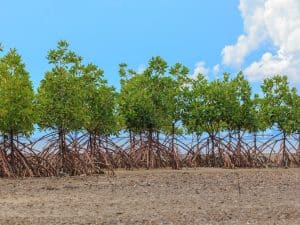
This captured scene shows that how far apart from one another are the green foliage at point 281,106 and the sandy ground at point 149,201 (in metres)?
11.1

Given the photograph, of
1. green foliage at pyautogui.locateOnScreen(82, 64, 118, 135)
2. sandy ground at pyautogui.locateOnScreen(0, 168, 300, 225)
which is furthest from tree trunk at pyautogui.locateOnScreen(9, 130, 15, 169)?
green foliage at pyautogui.locateOnScreen(82, 64, 118, 135)

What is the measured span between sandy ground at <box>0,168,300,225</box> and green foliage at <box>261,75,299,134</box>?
11104 mm

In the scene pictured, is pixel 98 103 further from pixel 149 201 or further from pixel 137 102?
pixel 149 201

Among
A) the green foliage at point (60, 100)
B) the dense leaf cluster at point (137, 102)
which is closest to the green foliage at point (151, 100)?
the dense leaf cluster at point (137, 102)

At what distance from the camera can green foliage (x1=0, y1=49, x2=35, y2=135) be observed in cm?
1991

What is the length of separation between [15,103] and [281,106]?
1386 cm

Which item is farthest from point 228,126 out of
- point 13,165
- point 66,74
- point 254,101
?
point 13,165

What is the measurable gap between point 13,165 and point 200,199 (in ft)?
28.1

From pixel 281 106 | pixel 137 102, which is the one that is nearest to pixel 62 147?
pixel 137 102

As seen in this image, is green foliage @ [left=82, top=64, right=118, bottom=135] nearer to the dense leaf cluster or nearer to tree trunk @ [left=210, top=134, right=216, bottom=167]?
the dense leaf cluster

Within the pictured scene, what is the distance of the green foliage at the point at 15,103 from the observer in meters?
19.9

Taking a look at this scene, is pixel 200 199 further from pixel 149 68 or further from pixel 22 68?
pixel 149 68

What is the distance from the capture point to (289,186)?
16562 millimetres

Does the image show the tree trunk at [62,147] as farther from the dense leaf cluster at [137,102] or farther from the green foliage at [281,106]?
the green foliage at [281,106]
